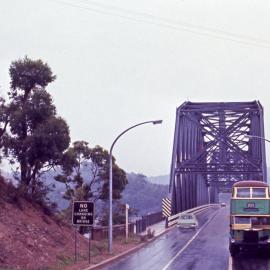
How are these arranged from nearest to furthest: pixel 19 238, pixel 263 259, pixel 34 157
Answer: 1. pixel 19 238
2. pixel 263 259
3. pixel 34 157

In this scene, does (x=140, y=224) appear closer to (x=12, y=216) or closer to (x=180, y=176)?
(x=12, y=216)

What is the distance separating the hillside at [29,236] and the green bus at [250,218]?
7.79 m

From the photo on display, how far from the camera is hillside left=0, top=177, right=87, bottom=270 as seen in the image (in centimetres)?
2133

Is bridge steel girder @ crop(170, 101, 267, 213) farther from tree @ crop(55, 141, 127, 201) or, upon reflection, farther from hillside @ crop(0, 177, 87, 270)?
hillside @ crop(0, 177, 87, 270)

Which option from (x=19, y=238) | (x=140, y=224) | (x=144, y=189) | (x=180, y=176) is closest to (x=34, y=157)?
(x=19, y=238)

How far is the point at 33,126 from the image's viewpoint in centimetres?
3075

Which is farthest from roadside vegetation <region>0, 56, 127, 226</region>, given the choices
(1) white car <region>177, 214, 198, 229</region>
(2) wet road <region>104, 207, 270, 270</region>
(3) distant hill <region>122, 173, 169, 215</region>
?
(3) distant hill <region>122, 173, 169, 215</region>

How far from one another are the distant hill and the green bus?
90.7 meters

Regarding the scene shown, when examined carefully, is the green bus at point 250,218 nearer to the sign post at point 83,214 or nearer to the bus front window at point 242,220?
the bus front window at point 242,220

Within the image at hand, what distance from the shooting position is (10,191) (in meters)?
27.8

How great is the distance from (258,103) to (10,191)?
6404cm

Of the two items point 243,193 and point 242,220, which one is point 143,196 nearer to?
point 243,193

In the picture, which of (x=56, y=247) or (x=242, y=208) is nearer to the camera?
(x=56, y=247)

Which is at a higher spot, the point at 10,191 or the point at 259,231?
the point at 10,191
